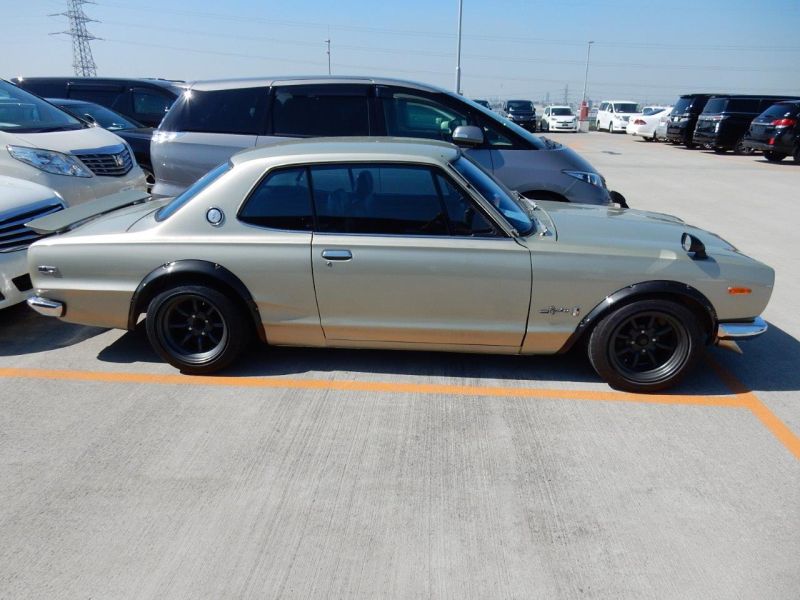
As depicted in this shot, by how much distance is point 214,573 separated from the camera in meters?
2.44

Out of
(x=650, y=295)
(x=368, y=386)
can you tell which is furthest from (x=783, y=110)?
(x=368, y=386)

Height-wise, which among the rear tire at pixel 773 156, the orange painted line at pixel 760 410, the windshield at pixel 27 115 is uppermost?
the windshield at pixel 27 115

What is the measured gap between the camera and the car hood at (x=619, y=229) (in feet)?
12.3

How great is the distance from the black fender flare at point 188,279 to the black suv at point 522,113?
2774cm

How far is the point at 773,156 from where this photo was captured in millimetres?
17125

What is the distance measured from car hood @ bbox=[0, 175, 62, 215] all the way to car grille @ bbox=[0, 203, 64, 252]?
2.8 inches

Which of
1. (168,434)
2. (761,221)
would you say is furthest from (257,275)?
(761,221)

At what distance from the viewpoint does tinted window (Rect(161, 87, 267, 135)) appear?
6.08m

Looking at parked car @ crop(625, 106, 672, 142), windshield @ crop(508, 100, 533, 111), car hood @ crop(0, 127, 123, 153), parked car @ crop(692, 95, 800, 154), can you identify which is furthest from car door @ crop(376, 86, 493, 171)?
windshield @ crop(508, 100, 533, 111)

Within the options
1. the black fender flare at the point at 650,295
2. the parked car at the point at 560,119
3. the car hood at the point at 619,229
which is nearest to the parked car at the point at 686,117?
the parked car at the point at 560,119

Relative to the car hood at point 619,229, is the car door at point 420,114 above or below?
above

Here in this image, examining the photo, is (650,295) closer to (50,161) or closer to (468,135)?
(468,135)

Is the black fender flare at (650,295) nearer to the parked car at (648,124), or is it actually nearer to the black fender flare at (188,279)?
the black fender flare at (188,279)

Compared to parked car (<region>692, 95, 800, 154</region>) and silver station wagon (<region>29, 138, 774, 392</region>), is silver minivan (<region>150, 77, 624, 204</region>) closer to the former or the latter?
silver station wagon (<region>29, 138, 774, 392</region>)
